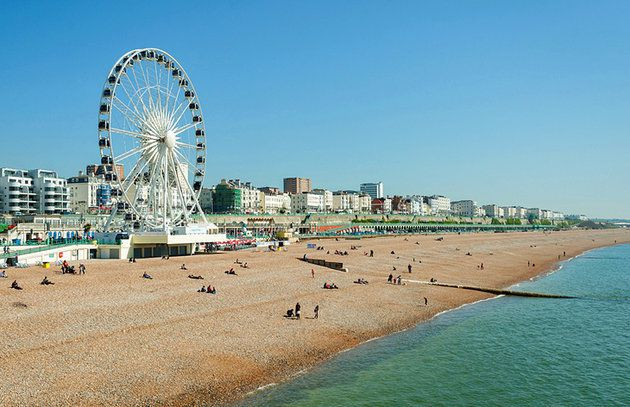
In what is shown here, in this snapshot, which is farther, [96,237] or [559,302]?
[96,237]

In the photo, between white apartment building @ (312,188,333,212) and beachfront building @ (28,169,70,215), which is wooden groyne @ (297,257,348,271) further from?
white apartment building @ (312,188,333,212)

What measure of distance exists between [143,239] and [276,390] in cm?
3175

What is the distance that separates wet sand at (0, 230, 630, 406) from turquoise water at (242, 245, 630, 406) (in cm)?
134

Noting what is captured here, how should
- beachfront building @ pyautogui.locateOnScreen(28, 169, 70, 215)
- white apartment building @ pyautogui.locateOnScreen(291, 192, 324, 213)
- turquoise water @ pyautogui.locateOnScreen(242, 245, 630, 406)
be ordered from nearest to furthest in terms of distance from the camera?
turquoise water @ pyautogui.locateOnScreen(242, 245, 630, 406) → beachfront building @ pyautogui.locateOnScreen(28, 169, 70, 215) → white apartment building @ pyautogui.locateOnScreen(291, 192, 324, 213)

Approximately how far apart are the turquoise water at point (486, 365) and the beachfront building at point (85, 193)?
303ft

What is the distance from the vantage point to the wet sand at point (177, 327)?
15.8 meters

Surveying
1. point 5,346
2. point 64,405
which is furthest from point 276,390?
point 5,346

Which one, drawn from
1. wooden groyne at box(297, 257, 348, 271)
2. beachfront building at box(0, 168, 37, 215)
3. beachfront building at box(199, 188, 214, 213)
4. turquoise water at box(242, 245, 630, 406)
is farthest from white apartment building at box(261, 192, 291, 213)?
turquoise water at box(242, 245, 630, 406)

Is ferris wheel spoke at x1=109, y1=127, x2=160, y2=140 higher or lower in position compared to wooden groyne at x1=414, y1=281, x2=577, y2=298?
higher

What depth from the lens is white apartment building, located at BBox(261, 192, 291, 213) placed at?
16338cm

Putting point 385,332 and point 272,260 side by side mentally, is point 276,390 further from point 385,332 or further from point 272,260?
point 272,260

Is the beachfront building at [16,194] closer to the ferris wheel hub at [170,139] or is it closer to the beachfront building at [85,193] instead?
the beachfront building at [85,193]

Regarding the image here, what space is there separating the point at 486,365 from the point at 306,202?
158 meters

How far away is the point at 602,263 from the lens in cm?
6712
